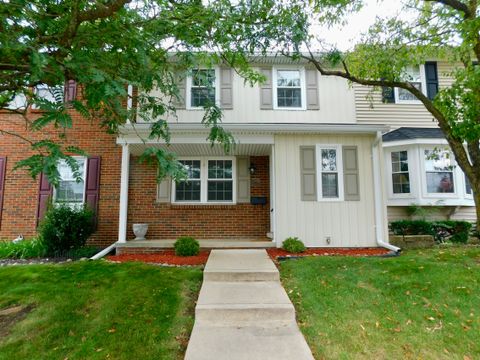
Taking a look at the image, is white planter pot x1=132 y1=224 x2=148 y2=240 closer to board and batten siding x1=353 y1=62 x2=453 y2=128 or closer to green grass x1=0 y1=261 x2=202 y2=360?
green grass x1=0 y1=261 x2=202 y2=360

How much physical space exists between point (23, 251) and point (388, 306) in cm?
794

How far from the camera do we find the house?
729 cm

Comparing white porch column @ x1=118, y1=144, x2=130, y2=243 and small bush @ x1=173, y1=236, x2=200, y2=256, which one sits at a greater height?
white porch column @ x1=118, y1=144, x2=130, y2=243

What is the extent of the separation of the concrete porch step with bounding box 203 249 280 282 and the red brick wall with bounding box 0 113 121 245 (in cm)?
374

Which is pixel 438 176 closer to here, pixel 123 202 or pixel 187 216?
pixel 187 216

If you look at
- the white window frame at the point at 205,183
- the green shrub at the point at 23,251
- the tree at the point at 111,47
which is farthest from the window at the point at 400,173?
the green shrub at the point at 23,251

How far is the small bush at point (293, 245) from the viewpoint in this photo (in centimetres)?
680

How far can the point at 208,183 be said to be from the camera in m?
8.59

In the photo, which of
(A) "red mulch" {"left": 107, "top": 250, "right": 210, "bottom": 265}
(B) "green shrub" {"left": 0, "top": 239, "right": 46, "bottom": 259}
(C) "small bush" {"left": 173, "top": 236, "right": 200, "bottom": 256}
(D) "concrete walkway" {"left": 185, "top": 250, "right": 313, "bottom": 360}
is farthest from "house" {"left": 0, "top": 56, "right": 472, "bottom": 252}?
(D) "concrete walkway" {"left": 185, "top": 250, "right": 313, "bottom": 360}

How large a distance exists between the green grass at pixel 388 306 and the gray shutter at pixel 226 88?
5185 millimetres

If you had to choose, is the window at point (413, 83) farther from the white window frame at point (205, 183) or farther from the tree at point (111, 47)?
the white window frame at point (205, 183)

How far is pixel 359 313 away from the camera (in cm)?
367

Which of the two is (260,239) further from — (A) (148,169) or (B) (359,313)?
(B) (359,313)

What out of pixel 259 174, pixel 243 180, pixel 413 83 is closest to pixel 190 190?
pixel 243 180
